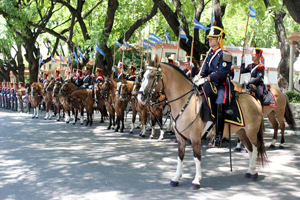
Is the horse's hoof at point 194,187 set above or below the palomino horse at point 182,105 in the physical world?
below

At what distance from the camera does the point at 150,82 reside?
6121 mm

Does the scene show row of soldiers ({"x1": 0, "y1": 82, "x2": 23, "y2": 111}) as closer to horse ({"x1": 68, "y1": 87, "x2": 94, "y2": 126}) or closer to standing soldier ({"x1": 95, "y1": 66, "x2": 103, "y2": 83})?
horse ({"x1": 68, "y1": 87, "x2": 94, "y2": 126})

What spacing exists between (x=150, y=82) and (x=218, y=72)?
4.49 ft

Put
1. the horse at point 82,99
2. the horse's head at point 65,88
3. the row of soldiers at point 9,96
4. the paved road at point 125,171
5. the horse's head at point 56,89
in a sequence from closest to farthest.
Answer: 1. the paved road at point 125,171
2. the horse at point 82,99
3. the horse's head at point 65,88
4. the horse's head at point 56,89
5. the row of soldiers at point 9,96

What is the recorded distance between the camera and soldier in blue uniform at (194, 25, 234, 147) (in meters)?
6.06

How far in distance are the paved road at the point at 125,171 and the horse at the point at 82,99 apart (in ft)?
16.8

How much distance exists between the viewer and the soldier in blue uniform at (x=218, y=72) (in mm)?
6062

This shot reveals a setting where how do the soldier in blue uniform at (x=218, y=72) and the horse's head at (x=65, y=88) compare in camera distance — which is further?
the horse's head at (x=65, y=88)

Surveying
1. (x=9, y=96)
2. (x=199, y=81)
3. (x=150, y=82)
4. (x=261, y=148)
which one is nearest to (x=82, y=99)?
(x=150, y=82)

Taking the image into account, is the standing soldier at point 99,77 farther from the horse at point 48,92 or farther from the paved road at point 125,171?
the paved road at point 125,171

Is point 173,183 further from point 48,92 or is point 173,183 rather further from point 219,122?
point 48,92

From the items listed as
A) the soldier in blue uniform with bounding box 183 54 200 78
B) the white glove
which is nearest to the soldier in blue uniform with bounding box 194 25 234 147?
the white glove

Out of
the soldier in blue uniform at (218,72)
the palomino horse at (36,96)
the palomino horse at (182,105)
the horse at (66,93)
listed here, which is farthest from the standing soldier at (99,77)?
the soldier in blue uniform at (218,72)

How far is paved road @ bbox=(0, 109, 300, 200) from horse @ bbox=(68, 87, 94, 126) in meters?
5.12
